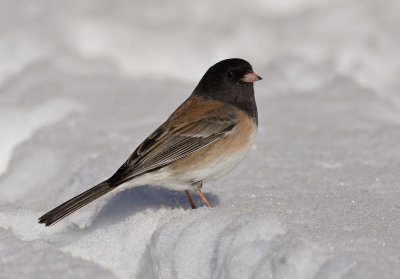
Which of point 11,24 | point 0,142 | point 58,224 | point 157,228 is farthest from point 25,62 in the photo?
point 157,228

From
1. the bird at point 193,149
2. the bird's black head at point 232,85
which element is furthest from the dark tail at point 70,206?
the bird's black head at point 232,85

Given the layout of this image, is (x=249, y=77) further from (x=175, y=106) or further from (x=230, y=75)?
(x=175, y=106)

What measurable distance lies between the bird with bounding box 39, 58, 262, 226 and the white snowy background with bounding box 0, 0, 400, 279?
0.23 m

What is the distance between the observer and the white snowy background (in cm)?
288

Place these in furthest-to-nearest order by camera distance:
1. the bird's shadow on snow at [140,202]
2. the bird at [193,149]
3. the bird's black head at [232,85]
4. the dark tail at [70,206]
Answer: the bird's black head at [232,85] < the bird's shadow on snow at [140,202] < the bird at [193,149] < the dark tail at [70,206]

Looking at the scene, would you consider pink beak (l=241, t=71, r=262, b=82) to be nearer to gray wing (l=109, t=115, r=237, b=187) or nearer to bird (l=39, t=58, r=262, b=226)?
bird (l=39, t=58, r=262, b=226)

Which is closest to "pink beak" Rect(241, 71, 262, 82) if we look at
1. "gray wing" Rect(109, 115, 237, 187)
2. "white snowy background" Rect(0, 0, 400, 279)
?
"gray wing" Rect(109, 115, 237, 187)

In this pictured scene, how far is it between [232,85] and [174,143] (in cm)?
67

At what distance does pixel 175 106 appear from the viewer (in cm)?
612

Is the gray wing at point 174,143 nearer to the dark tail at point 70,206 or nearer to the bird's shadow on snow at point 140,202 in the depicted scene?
the dark tail at point 70,206

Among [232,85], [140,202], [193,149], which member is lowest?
[140,202]

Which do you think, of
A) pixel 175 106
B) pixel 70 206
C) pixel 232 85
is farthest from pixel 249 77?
pixel 175 106

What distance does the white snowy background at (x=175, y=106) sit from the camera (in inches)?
113

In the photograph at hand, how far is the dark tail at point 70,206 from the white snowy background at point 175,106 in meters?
0.17
